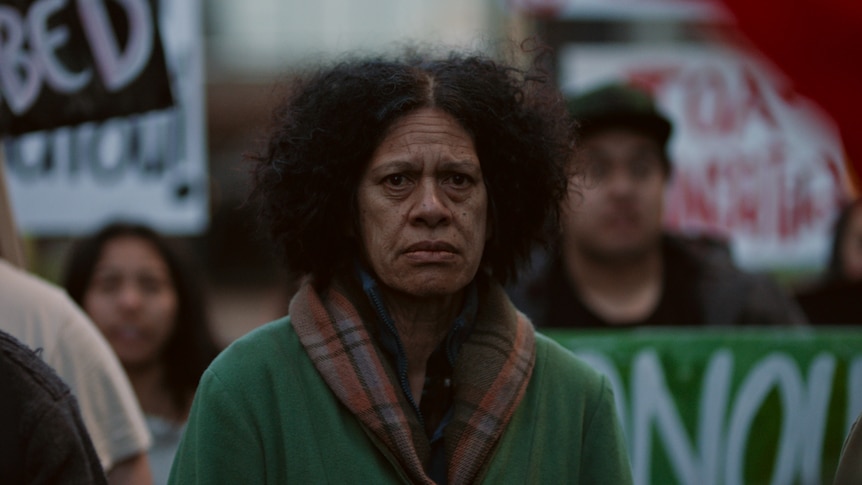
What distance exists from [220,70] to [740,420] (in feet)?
73.3

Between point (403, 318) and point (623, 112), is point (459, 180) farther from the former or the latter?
point (623, 112)

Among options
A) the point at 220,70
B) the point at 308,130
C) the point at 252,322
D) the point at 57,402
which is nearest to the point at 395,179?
the point at 308,130

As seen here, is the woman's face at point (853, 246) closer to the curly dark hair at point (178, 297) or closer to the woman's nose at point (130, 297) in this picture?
the curly dark hair at point (178, 297)

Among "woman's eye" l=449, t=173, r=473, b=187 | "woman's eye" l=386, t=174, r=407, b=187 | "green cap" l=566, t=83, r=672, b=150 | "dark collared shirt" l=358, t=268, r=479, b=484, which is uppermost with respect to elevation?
"woman's eye" l=386, t=174, r=407, b=187

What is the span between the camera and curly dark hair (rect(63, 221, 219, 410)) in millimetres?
4525

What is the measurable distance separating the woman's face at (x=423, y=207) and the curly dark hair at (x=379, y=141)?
4 cm

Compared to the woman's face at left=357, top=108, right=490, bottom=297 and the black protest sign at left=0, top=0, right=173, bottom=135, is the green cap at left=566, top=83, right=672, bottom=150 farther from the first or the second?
the woman's face at left=357, top=108, right=490, bottom=297

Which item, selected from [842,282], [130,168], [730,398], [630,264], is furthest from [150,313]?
[842,282]

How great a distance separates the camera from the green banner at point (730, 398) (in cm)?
423

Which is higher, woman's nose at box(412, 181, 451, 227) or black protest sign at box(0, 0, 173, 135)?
black protest sign at box(0, 0, 173, 135)

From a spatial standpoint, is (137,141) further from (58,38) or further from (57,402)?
(57,402)

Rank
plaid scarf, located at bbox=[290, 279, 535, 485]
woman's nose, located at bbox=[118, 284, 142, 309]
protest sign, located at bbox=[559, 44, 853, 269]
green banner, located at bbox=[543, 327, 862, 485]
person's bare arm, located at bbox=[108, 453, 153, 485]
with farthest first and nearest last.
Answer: protest sign, located at bbox=[559, 44, 853, 269] → woman's nose, located at bbox=[118, 284, 142, 309] → green banner, located at bbox=[543, 327, 862, 485] → person's bare arm, located at bbox=[108, 453, 153, 485] → plaid scarf, located at bbox=[290, 279, 535, 485]

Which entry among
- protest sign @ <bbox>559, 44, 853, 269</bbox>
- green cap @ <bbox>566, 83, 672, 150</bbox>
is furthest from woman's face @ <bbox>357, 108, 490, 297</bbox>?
protest sign @ <bbox>559, 44, 853, 269</bbox>

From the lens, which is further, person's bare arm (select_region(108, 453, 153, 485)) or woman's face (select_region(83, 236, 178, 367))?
woman's face (select_region(83, 236, 178, 367))
